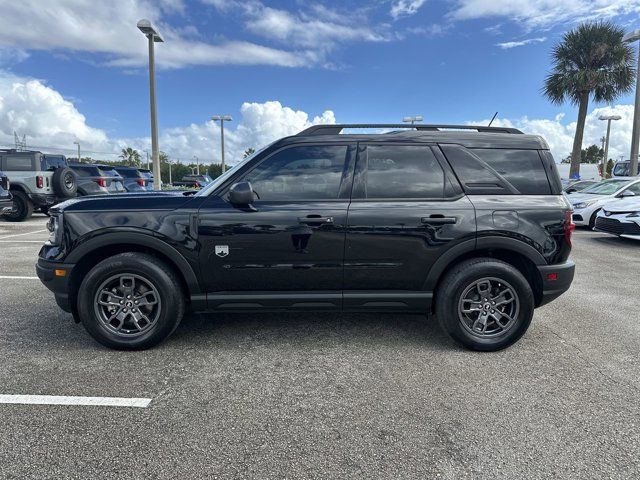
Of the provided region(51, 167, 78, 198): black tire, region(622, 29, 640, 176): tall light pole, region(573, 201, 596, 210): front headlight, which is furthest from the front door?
region(622, 29, 640, 176): tall light pole

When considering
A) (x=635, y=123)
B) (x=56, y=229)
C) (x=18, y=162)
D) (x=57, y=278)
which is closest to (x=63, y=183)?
(x=18, y=162)

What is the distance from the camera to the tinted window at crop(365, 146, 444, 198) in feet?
11.7

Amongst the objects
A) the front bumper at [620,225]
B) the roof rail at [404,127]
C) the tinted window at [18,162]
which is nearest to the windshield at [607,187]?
the front bumper at [620,225]

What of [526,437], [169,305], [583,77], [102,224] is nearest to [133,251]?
[102,224]

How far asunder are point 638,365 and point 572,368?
54 cm

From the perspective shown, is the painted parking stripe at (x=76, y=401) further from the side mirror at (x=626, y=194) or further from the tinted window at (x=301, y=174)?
the side mirror at (x=626, y=194)

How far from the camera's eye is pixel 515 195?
11.7 feet

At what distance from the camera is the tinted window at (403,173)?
11.7ft

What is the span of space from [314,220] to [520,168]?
1.80 metres

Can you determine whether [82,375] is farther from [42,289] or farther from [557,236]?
[557,236]

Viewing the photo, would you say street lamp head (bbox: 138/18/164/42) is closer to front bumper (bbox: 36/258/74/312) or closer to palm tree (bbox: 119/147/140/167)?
front bumper (bbox: 36/258/74/312)

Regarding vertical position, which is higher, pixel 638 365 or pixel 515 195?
pixel 515 195

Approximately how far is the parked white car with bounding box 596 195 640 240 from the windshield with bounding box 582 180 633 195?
2.14m

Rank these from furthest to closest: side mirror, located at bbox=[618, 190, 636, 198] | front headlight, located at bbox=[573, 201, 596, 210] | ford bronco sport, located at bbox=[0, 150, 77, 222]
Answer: ford bronco sport, located at bbox=[0, 150, 77, 222]
front headlight, located at bbox=[573, 201, 596, 210]
side mirror, located at bbox=[618, 190, 636, 198]
